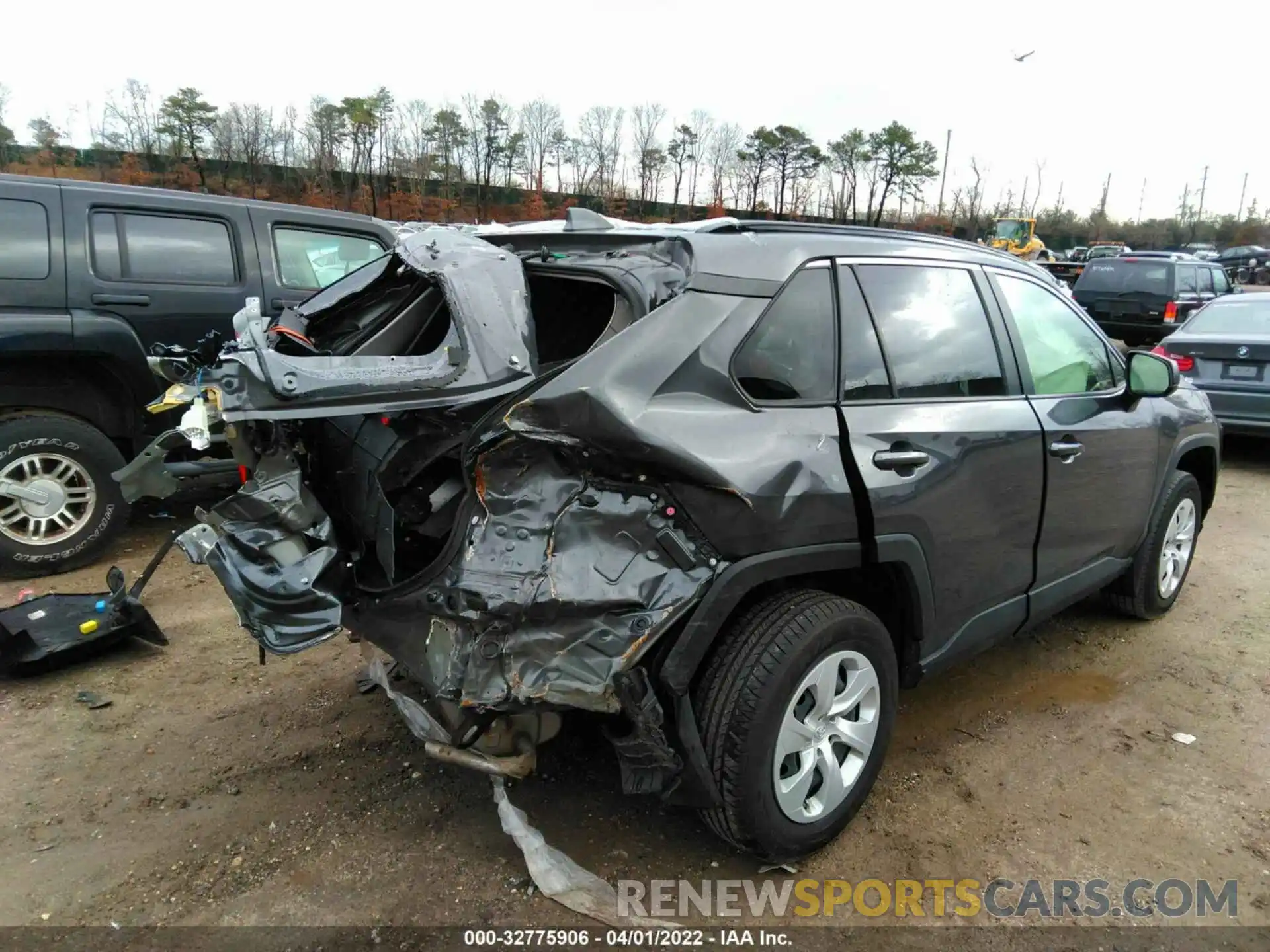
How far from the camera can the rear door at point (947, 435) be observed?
8.91 ft

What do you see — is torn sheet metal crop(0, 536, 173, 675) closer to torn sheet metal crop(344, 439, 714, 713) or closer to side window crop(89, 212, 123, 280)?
torn sheet metal crop(344, 439, 714, 713)

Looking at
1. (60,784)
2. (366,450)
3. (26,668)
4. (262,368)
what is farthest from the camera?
(26,668)

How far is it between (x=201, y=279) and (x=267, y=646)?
3967mm

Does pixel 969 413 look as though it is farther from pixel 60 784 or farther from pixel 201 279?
pixel 201 279

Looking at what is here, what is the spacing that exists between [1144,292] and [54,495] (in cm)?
1547

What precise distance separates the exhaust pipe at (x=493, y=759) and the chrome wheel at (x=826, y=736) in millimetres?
735

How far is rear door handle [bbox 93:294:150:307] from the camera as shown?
195 inches

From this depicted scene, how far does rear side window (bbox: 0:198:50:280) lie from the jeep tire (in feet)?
2.65

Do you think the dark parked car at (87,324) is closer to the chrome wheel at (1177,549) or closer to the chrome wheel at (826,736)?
the chrome wheel at (826,736)

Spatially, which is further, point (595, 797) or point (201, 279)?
point (201, 279)

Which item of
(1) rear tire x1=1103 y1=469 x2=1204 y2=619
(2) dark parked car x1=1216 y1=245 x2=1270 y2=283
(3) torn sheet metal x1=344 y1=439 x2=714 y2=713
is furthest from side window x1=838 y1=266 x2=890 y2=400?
(2) dark parked car x1=1216 y1=245 x2=1270 y2=283

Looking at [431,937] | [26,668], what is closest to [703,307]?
[431,937]

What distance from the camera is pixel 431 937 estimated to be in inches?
90.7

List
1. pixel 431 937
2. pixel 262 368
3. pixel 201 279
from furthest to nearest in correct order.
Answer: pixel 201 279 → pixel 431 937 → pixel 262 368
